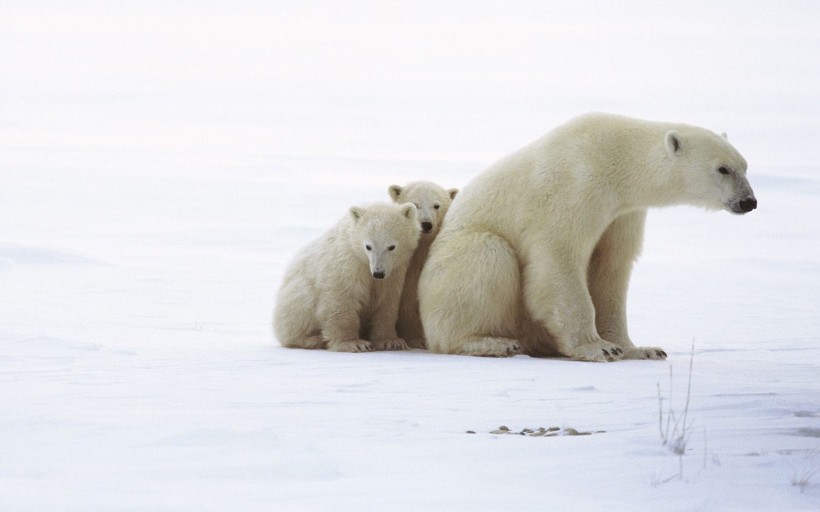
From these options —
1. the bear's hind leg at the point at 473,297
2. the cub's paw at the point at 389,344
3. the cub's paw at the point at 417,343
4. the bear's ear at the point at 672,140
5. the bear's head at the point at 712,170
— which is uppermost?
the bear's ear at the point at 672,140

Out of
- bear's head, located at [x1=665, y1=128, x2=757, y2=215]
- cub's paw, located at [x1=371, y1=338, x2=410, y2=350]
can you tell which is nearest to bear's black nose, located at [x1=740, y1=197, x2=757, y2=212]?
bear's head, located at [x1=665, y1=128, x2=757, y2=215]

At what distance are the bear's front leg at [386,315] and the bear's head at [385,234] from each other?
0.57 ft

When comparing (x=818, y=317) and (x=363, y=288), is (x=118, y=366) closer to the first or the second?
(x=363, y=288)

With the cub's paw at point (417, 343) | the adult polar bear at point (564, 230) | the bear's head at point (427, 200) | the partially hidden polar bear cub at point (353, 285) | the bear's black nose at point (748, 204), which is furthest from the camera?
the cub's paw at point (417, 343)

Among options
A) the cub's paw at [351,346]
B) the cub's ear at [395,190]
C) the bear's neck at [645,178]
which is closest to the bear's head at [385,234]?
the cub's paw at [351,346]

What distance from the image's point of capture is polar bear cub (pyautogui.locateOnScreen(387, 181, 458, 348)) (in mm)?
8125

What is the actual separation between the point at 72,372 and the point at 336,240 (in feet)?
7.41

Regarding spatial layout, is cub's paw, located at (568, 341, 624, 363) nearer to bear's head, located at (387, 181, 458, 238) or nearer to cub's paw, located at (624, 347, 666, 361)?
cub's paw, located at (624, 347, 666, 361)

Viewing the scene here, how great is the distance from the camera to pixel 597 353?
7.25 metres

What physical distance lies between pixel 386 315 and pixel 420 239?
0.67 m

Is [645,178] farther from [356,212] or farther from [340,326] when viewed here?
[340,326]

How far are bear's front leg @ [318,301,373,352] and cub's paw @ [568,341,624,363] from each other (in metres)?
1.47

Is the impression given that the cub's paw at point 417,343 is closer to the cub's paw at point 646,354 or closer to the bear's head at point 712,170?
the cub's paw at point 646,354

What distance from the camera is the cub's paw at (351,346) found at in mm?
7625
